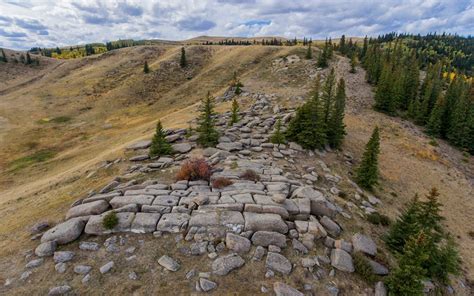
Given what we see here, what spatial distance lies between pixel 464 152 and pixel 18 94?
89551 mm

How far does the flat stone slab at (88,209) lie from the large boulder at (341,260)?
10.1 metres

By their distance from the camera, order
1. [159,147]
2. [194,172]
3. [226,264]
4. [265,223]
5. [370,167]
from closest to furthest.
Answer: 1. [226,264]
2. [265,223]
3. [194,172]
4. [159,147]
5. [370,167]

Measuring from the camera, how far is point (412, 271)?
360 inches

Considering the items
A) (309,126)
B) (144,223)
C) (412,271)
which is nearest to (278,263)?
(412,271)

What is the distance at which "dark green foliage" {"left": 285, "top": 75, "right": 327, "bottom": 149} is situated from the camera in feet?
76.0

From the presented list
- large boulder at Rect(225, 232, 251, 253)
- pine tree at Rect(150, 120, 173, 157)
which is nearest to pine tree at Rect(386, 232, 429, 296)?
large boulder at Rect(225, 232, 251, 253)

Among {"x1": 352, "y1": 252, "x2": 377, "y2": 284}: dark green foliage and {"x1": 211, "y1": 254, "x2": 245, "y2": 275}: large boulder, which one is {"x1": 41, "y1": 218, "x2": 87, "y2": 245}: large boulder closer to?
{"x1": 211, "y1": 254, "x2": 245, "y2": 275}: large boulder

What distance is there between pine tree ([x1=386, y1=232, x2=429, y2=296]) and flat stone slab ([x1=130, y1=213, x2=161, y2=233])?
9.30m

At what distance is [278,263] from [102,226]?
711 cm

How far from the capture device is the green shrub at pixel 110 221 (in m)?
10.9

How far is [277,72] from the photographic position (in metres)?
56.1

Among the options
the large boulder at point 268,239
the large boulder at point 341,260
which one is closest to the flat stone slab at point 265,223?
the large boulder at point 268,239

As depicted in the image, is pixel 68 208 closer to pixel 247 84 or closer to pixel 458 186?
pixel 458 186

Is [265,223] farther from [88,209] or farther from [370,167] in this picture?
[370,167]
